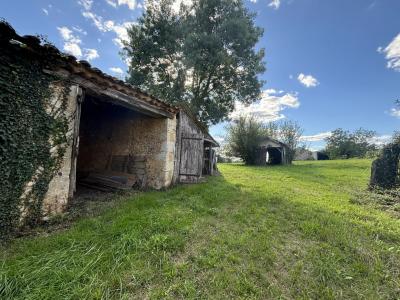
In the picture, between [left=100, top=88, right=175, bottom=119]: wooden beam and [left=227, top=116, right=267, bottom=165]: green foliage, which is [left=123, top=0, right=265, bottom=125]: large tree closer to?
[left=227, top=116, right=267, bottom=165]: green foliage

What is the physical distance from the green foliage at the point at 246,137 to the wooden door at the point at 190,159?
11.4 meters

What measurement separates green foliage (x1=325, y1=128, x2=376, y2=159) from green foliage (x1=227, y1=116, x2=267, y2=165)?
23189mm

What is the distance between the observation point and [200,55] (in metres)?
13.8

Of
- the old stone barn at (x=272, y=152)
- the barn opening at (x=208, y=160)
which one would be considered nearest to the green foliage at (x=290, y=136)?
the old stone barn at (x=272, y=152)

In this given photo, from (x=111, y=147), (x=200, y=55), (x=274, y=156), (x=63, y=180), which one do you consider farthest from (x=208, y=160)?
(x=274, y=156)

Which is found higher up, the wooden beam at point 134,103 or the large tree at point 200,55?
the large tree at point 200,55

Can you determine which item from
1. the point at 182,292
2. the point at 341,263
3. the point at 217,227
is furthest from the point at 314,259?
the point at 182,292

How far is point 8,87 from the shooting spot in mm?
3043

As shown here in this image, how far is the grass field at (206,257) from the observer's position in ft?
7.34

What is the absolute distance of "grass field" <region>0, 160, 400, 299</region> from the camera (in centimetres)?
224

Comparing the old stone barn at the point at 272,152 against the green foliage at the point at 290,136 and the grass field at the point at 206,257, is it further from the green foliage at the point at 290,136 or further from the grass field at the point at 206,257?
the grass field at the point at 206,257

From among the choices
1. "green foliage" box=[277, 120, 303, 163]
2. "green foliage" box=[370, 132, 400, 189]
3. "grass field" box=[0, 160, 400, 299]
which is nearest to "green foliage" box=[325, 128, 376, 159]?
"green foliage" box=[277, 120, 303, 163]

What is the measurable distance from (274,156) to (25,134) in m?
21.9

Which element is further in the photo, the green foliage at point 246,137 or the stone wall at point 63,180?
the green foliage at point 246,137
